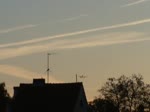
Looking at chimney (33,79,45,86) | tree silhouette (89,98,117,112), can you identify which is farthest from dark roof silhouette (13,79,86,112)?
tree silhouette (89,98,117,112)

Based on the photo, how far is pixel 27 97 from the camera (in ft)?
278

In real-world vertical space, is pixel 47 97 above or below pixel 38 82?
below

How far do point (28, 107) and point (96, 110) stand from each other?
54.5 m

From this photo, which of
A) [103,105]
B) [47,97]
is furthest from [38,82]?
[103,105]

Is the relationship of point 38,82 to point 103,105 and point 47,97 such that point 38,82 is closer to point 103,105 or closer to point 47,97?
point 47,97

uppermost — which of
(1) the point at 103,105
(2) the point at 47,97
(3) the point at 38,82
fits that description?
(1) the point at 103,105

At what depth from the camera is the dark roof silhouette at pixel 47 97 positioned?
83.1 metres

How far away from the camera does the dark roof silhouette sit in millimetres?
83062

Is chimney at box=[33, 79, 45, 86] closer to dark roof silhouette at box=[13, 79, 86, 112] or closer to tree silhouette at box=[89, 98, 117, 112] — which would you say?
dark roof silhouette at box=[13, 79, 86, 112]

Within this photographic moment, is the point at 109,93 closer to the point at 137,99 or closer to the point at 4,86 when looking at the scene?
the point at 137,99

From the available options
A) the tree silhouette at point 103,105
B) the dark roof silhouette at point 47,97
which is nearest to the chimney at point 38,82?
the dark roof silhouette at point 47,97

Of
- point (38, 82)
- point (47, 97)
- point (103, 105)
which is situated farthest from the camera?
point (103, 105)

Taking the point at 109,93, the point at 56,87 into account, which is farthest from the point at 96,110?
the point at 56,87

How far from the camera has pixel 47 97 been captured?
8431cm
